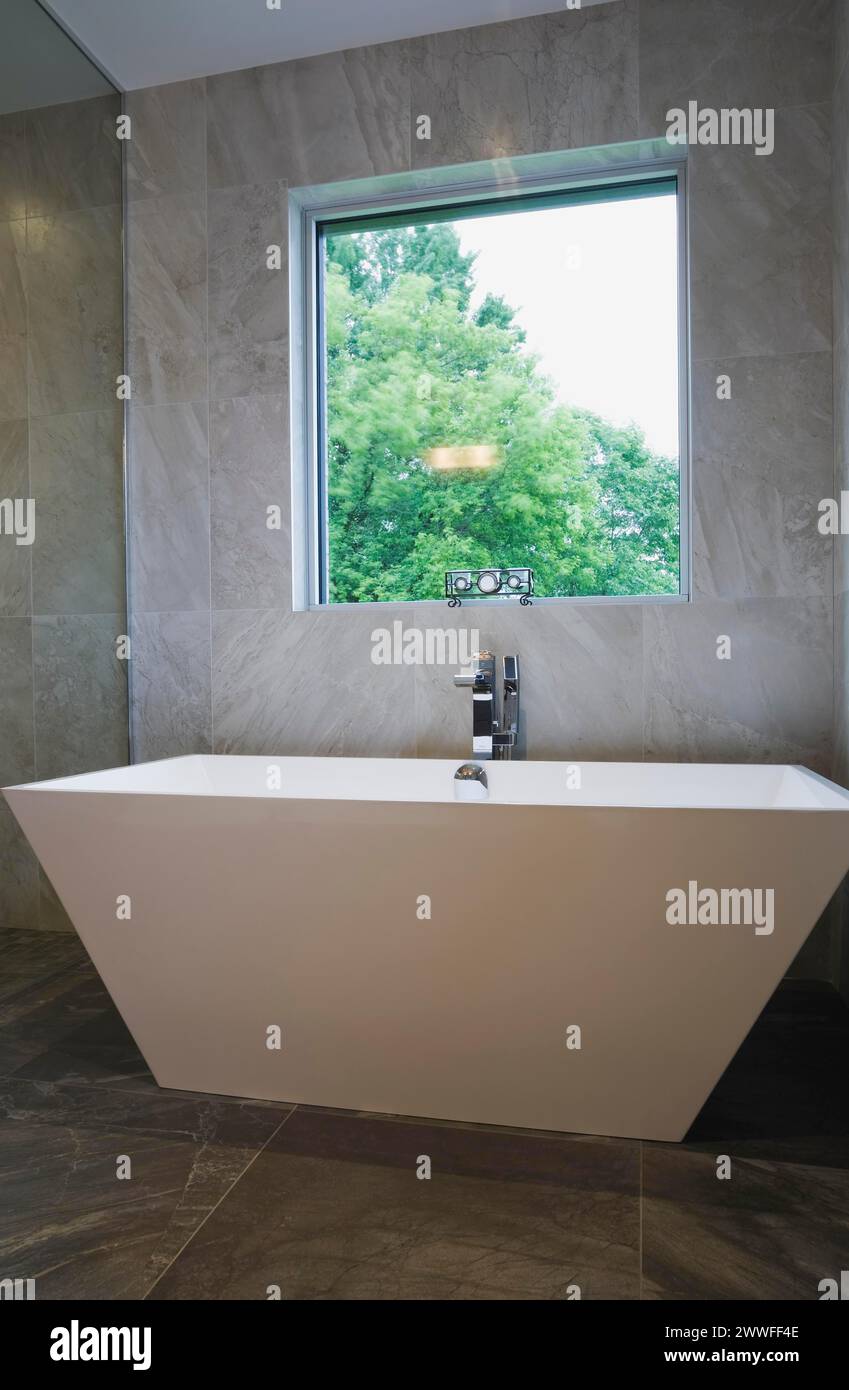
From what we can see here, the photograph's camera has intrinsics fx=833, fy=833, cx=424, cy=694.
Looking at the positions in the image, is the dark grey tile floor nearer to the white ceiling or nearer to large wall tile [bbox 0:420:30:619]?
large wall tile [bbox 0:420:30:619]

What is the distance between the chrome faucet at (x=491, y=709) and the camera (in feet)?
7.30

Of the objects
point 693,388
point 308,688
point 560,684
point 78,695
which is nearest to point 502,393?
point 693,388

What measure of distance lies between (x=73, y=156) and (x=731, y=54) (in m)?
1.86

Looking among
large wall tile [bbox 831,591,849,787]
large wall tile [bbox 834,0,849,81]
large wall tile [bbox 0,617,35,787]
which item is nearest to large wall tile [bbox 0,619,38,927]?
large wall tile [bbox 0,617,35,787]

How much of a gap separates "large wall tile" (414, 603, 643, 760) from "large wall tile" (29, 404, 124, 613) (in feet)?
3.47

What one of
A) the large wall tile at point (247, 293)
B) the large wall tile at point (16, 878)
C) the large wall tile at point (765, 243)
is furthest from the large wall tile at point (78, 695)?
the large wall tile at point (765, 243)

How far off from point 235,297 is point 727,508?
162cm

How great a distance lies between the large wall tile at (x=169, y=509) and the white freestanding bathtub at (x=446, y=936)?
3.39 feet

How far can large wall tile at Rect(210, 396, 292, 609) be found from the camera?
8.39 ft

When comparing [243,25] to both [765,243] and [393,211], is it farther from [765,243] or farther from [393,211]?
[765,243]

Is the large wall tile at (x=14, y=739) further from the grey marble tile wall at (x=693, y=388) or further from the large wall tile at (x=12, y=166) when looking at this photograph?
the large wall tile at (x=12, y=166)

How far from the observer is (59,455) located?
2361 mm
